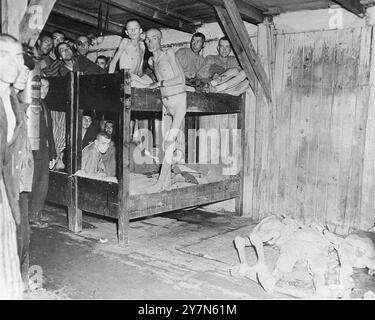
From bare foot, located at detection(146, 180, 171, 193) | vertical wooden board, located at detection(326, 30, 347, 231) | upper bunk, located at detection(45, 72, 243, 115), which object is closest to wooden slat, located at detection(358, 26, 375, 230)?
vertical wooden board, located at detection(326, 30, 347, 231)

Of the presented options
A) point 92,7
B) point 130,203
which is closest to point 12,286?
point 130,203

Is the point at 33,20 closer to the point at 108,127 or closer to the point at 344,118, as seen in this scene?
the point at 108,127

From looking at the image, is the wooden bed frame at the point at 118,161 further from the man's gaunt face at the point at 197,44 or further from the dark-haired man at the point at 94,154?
the man's gaunt face at the point at 197,44

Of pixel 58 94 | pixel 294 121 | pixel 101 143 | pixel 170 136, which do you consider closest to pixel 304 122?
pixel 294 121

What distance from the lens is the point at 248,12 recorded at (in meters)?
6.50

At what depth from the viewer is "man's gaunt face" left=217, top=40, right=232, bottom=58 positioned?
23.2 ft

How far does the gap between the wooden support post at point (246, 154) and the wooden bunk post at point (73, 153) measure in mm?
2823

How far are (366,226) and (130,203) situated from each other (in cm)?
340

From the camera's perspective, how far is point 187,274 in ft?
14.9

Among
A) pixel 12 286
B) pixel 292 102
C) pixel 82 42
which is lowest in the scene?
pixel 12 286

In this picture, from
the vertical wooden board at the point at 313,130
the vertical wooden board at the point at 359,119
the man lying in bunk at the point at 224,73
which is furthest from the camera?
the man lying in bunk at the point at 224,73

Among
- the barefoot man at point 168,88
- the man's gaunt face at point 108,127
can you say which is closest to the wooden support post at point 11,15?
the barefoot man at point 168,88

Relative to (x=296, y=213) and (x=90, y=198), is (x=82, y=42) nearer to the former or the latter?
(x=90, y=198)

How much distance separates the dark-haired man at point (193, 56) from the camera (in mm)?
7254
